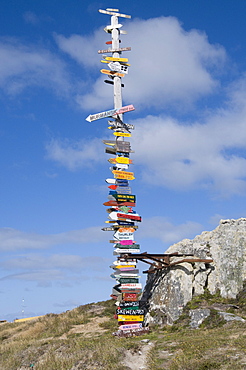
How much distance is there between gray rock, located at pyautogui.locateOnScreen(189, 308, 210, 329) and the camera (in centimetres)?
2709

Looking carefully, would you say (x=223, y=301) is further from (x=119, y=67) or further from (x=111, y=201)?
(x=119, y=67)

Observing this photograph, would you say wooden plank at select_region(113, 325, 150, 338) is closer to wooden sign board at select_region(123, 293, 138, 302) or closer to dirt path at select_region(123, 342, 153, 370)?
wooden sign board at select_region(123, 293, 138, 302)

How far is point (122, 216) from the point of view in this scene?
3006 centimetres

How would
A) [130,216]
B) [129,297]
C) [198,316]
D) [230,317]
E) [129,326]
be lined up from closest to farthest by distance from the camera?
1. [230,317]
2. [198,316]
3. [129,326]
4. [129,297]
5. [130,216]

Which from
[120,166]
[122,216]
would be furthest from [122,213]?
[120,166]

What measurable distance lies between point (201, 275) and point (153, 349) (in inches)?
458

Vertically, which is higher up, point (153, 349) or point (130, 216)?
point (130, 216)

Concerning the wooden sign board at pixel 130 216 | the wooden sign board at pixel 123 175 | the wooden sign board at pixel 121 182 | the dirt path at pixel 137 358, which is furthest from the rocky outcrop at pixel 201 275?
A: the dirt path at pixel 137 358

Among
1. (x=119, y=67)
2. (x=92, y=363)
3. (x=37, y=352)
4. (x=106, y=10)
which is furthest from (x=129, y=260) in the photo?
(x=106, y=10)

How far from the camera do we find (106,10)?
34.3m

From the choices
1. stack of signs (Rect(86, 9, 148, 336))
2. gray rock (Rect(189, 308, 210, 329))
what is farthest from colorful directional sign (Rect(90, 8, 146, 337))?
gray rock (Rect(189, 308, 210, 329))

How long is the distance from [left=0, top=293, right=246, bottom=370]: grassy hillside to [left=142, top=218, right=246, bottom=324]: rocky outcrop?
916 millimetres

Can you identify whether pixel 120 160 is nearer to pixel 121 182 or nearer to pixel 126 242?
pixel 121 182

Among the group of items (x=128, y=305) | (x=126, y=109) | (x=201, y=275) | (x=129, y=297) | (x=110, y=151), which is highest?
(x=126, y=109)
